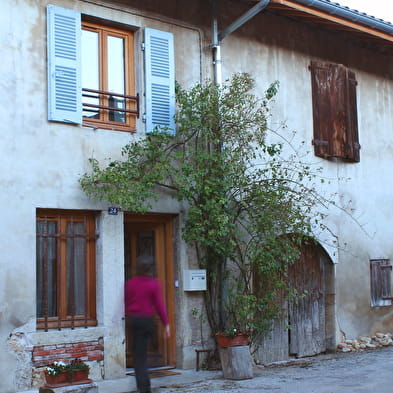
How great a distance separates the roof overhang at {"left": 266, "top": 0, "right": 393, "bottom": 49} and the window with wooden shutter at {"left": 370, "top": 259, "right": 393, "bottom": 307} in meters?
4.06

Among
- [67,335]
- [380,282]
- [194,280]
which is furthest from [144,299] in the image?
[380,282]

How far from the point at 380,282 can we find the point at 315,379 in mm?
4291

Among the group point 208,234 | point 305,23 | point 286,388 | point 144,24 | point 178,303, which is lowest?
point 286,388

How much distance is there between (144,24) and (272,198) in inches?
119

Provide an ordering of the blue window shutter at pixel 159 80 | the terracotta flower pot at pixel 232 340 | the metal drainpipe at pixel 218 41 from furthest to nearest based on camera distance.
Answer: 1. the metal drainpipe at pixel 218 41
2. the blue window shutter at pixel 159 80
3. the terracotta flower pot at pixel 232 340

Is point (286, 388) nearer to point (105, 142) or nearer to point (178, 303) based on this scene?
point (178, 303)

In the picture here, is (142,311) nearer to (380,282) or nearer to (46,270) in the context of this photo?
(46,270)

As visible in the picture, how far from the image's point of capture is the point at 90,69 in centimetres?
945

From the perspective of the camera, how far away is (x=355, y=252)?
12.6 meters

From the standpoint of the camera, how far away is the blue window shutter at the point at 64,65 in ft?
28.8

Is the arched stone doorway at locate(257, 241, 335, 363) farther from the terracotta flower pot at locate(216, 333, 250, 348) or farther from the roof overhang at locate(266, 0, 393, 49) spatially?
the roof overhang at locate(266, 0, 393, 49)

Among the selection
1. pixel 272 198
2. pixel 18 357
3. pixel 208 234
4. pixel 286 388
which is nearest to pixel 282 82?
pixel 272 198

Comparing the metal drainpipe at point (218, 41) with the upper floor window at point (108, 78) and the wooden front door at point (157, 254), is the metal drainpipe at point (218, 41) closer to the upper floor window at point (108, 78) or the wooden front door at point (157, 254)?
the upper floor window at point (108, 78)

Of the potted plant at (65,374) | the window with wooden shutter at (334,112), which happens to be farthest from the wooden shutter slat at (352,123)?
the potted plant at (65,374)
